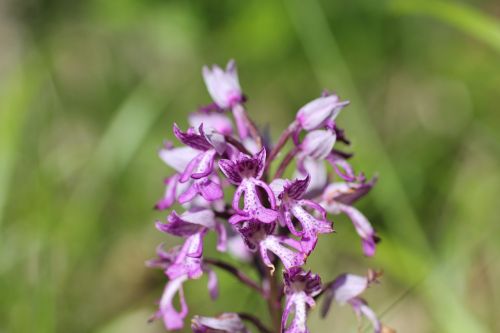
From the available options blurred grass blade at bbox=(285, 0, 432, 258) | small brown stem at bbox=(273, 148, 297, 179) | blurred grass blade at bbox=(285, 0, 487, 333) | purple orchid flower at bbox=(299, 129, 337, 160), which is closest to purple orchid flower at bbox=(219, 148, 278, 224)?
small brown stem at bbox=(273, 148, 297, 179)

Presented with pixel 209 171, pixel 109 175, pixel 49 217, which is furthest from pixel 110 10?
pixel 209 171

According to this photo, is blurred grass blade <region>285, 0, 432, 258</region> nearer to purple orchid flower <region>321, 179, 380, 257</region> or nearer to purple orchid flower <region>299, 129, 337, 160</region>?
purple orchid flower <region>321, 179, 380, 257</region>

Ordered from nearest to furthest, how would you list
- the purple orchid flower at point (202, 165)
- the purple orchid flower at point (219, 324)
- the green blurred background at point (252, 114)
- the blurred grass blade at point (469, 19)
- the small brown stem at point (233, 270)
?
1. the purple orchid flower at point (202, 165)
2. the purple orchid flower at point (219, 324)
3. the small brown stem at point (233, 270)
4. the blurred grass blade at point (469, 19)
5. the green blurred background at point (252, 114)

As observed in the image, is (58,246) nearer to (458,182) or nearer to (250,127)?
(250,127)

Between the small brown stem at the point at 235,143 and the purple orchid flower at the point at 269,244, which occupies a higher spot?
the small brown stem at the point at 235,143

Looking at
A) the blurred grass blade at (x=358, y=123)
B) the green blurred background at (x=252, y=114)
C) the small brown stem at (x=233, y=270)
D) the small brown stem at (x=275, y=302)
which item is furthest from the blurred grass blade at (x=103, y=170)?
the small brown stem at (x=275, y=302)

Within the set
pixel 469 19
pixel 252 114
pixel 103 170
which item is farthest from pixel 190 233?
pixel 252 114

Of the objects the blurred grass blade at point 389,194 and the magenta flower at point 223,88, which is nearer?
the magenta flower at point 223,88

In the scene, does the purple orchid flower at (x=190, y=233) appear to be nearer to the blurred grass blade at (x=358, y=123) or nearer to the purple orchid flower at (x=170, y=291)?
the purple orchid flower at (x=170, y=291)
